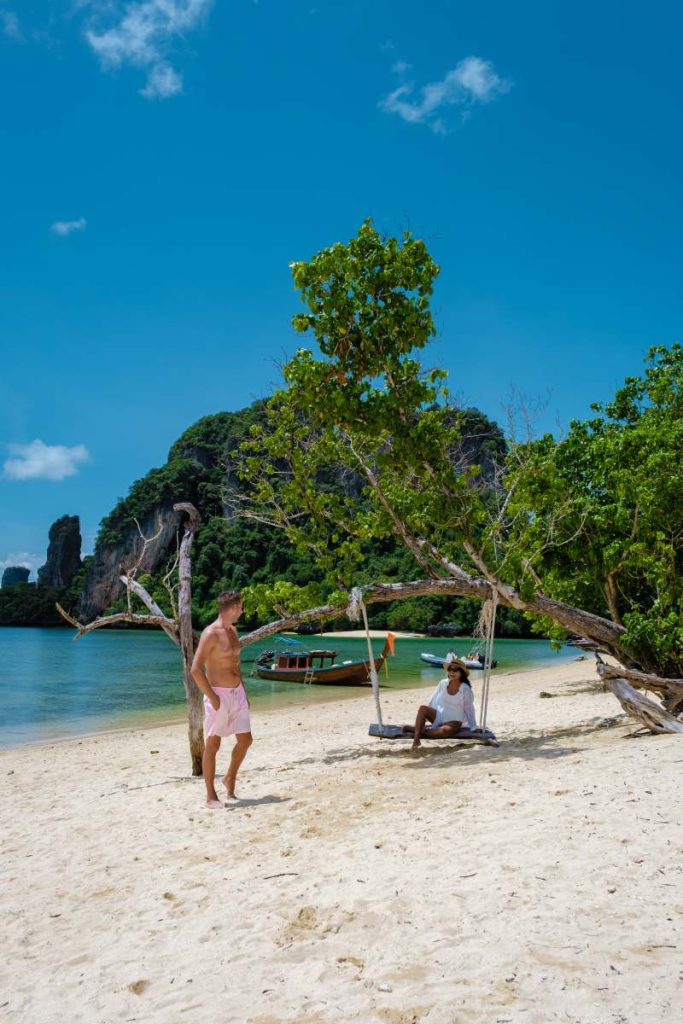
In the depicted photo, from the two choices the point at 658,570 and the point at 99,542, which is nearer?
the point at 658,570

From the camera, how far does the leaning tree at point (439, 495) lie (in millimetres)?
9203

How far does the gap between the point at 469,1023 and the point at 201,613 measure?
70646mm

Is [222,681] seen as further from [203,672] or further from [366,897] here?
[366,897]

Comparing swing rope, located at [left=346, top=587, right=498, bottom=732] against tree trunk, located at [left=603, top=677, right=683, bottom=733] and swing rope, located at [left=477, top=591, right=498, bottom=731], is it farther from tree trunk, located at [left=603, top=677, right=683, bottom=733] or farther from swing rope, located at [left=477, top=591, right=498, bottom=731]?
tree trunk, located at [left=603, top=677, right=683, bottom=733]

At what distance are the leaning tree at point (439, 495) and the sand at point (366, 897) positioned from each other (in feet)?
8.32

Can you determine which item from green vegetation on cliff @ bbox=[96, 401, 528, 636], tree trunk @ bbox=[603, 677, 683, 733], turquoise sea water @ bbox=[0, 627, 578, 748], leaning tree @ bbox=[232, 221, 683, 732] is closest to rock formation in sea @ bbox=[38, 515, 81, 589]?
green vegetation on cliff @ bbox=[96, 401, 528, 636]

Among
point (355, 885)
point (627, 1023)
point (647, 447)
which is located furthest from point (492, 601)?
point (627, 1023)

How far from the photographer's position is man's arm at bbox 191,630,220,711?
666 cm

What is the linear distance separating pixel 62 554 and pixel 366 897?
123917mm

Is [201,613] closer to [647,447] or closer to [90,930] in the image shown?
[647,447]

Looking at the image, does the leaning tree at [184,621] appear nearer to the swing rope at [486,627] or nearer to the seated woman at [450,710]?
the seated woman at [450,710]

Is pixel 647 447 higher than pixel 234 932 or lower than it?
higher

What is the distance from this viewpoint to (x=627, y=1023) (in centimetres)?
274

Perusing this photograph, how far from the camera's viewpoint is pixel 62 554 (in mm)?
119562
